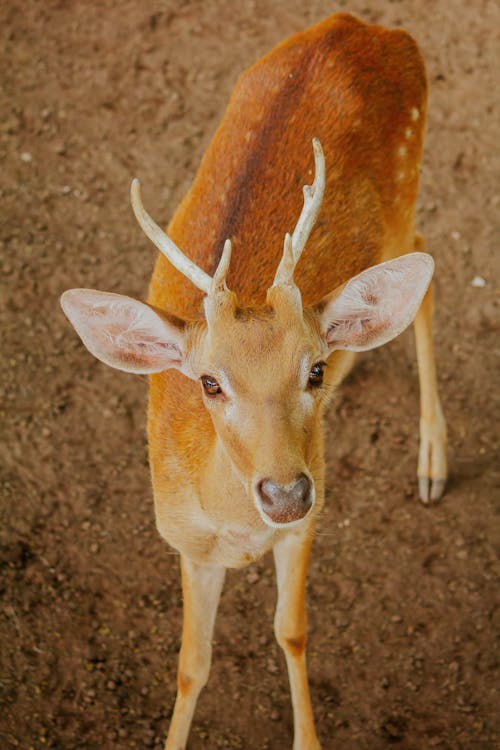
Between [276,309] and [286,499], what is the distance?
0.62m

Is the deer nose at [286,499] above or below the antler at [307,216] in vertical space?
below

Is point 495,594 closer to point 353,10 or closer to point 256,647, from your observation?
point 256,647

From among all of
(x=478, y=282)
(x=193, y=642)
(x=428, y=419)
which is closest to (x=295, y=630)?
(x=193, y=642)

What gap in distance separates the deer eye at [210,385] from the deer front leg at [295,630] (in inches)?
41.1

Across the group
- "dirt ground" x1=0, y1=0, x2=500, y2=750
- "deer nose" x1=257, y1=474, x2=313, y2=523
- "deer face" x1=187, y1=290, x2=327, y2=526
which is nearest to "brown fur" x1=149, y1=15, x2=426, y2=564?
"deer face" x1=187, y1=290, x2=327, y2=526

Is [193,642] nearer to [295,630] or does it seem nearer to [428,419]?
[295,630]

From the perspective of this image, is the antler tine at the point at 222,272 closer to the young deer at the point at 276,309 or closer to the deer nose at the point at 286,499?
the young deer at the point at 276,309

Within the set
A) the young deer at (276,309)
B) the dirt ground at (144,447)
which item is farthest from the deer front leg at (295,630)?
the dirt ground at (144,447)

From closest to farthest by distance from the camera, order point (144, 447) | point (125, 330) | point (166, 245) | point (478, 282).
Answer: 1. point (166, 245)
2. point (125, 330)
3. point (144, 447)
4. point (478, 282)

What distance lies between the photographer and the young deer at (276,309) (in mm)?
3119

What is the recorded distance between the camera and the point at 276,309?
3191 mm

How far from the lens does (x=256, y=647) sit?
4758mm

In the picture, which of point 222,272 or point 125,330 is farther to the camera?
point 125,330

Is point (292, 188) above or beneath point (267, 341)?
beneath
